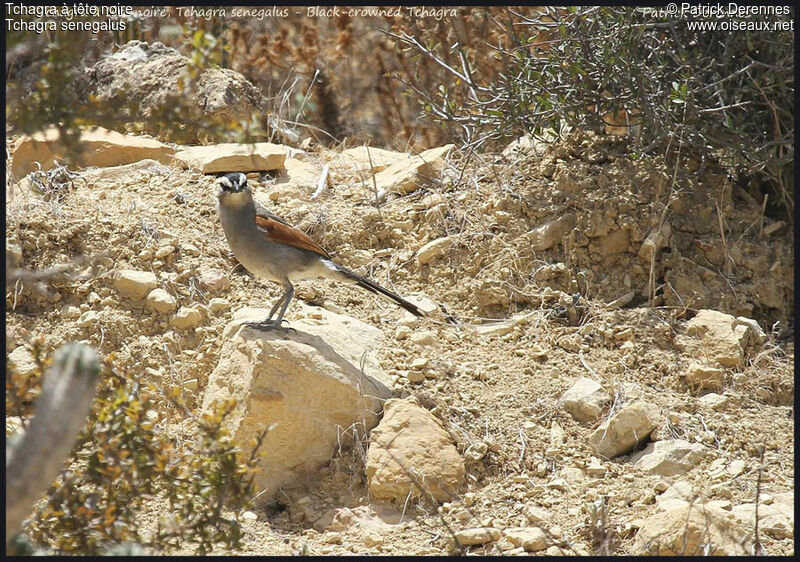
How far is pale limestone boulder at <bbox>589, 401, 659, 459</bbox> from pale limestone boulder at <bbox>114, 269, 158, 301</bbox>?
291cm

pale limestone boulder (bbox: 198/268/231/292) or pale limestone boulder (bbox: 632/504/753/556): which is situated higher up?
pale limestone boulder (bbox: 198/268/231/292)

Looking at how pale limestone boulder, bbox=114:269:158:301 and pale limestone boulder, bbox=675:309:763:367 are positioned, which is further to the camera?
pale limestone boulder, bbox=114:269:158:301

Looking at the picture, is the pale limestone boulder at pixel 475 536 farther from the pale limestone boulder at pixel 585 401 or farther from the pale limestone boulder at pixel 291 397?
the pale limestone boulder at pixel 585 401

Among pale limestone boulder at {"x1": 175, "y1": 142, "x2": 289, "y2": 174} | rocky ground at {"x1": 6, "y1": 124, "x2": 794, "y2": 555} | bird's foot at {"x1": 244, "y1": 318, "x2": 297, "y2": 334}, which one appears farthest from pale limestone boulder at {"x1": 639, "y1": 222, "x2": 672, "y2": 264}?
pale limestone boulder at {"x1": 175, "y1": 142, "x2": 289, "y2": 174}

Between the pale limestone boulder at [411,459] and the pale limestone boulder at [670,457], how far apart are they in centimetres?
101

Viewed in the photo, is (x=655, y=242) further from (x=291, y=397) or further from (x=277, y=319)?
(x=291, y=397)

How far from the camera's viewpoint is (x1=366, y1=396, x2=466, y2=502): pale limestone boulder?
4676 millimetres

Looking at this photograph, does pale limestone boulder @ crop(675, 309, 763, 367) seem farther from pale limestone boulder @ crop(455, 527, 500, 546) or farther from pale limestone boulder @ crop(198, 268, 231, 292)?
pale limestone boulder @ crop(198, 268, 231, 292)

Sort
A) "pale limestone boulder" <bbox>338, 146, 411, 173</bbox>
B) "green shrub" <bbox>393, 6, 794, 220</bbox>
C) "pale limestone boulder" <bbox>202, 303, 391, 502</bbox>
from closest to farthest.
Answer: "pale limestone boulder" <bbox>202, 303, 391, 502</bbox>
"green shrub" <bbox>393, 6, 794, 220</bbox>
"pale limestone boulder" <bbox>338, 146, 411, 173</bbox>

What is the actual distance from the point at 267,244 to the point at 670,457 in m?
2.68

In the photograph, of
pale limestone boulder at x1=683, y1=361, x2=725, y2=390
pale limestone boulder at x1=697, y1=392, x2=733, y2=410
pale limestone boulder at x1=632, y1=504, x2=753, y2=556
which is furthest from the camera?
pale limestone boulder at x1=683, y1=361, x2=725, y2=390

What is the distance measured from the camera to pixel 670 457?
4.82 meters

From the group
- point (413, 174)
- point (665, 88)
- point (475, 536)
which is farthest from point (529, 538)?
point (413, 174)

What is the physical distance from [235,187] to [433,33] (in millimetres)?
3757
